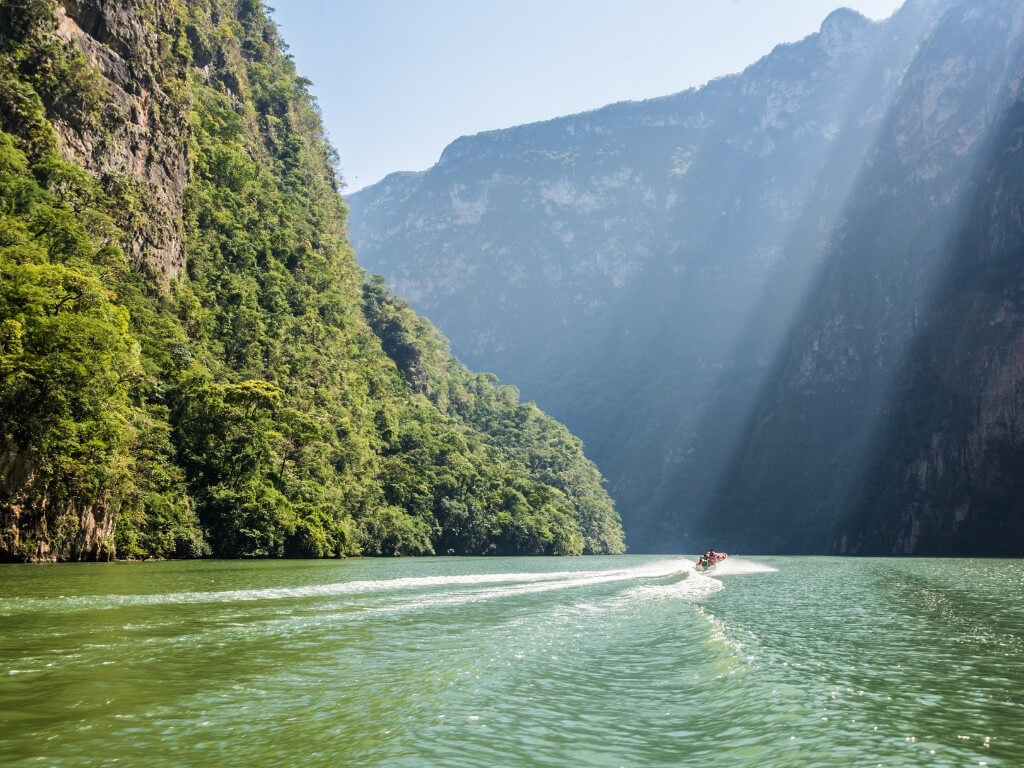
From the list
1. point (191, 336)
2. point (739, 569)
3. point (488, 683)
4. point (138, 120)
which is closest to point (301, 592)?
point (488, 683)

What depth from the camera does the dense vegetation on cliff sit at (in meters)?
40.0

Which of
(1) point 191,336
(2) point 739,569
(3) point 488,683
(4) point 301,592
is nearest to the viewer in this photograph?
(3) point 488,683

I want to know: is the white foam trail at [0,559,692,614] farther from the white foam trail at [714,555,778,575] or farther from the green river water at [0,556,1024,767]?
the white foam trail at [714,555,778,575]

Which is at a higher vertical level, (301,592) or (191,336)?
(191,336)

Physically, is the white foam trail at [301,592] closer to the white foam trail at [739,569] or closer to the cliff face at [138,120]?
the white foam trail at [739,569]

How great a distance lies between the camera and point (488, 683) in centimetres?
1516

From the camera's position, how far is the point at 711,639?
2086 centimetres

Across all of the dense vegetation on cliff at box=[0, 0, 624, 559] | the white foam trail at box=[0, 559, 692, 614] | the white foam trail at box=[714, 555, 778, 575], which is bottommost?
the white foam trail at box=[714, 555, 778, 575]

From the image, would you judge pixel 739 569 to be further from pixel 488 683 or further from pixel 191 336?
pixel 488 683

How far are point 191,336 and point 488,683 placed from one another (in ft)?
207

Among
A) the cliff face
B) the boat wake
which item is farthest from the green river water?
the cliff face

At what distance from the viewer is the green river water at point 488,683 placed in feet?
35.2

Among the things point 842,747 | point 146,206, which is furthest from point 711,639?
point 146,206

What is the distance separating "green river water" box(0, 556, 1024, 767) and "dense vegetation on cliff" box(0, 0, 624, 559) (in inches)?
630
